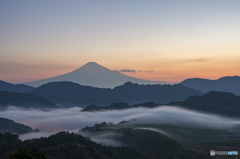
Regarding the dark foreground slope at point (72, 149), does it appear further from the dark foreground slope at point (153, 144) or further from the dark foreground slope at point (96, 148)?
the dark foreground slope at point (153, 144)

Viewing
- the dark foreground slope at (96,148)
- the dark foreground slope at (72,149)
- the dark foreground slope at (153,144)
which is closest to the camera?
the dark foreground slope at (72,149)

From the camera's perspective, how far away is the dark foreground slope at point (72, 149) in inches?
3223

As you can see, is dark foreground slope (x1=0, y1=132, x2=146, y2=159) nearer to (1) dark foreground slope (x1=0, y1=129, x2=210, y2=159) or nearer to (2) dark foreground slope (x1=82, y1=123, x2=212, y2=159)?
(1) dark foreground slope (x1=0, y1=129, x2=210, y2=159)

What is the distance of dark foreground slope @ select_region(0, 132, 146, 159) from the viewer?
81875mm

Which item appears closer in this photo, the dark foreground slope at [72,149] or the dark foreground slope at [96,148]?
the dark foreground slope at [72,149]

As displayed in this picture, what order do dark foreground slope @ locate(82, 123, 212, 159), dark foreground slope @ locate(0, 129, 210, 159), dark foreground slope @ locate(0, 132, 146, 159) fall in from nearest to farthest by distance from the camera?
dark foreground slope @ locate(0, 132, 146, 159), dark foreground slope @ locate(0, 129, 210, 159), dark foreground slope @ locate(82, 123, 212, 159)

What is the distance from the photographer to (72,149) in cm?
8544

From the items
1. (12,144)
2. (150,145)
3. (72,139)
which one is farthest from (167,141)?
(12,144)

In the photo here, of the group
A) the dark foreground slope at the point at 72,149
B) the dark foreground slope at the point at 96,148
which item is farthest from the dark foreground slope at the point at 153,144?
the dark foreground slope at the point at 72,149

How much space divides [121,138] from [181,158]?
147ft

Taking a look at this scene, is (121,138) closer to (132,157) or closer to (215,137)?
(132,157)

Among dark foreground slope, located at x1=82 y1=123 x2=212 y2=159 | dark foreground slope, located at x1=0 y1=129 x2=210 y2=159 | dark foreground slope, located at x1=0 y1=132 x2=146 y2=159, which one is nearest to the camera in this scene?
dark foreground slope, located at x1=0 y1=132 x2=146 y2=159

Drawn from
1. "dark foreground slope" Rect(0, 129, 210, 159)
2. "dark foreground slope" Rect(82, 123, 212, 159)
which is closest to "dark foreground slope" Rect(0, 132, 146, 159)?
"dark foreground slope" Rect(0, 129, 210, 159)

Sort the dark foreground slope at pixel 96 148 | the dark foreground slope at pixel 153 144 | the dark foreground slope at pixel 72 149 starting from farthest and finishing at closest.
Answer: the dark foreground slope at pixel 153 144 < the dark foreground slope at pixel 96 148 < the dark foreground slope at pixel 72 149
